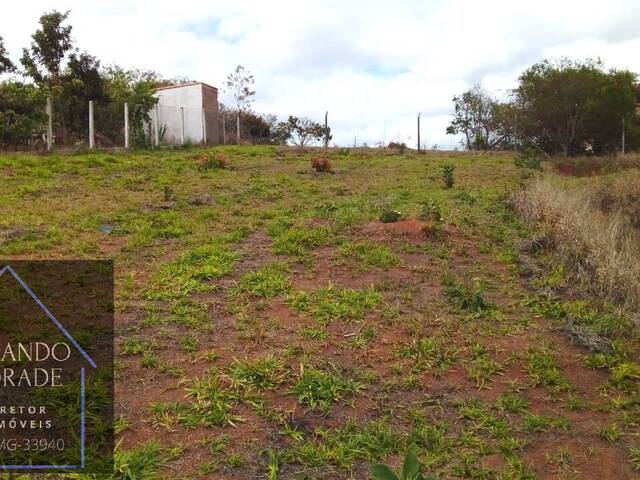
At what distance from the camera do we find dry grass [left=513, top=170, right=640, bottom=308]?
4547 mm

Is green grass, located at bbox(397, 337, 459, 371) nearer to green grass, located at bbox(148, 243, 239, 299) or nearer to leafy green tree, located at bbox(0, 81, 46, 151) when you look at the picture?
green grass, located at bbox(148, 243, 239, 299)

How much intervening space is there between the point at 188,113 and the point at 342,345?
15.3m

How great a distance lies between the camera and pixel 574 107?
2072cm

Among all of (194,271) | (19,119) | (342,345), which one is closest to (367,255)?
(194,271)

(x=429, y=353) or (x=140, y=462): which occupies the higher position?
(x=429, y=353)

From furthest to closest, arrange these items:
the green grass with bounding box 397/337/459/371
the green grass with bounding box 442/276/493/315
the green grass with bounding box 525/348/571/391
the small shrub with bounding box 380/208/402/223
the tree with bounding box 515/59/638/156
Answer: the tree with bounding box 515/59/638/156, the small shrub with bounding box 380/208/402/223, the green grass with bounding box 442/276/493/315, the green grass with bounding box 397/337/459/371, the green grass with bounding box 525/348/571/391

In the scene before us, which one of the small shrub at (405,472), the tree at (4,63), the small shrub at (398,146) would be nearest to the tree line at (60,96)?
the tree at (4,63)

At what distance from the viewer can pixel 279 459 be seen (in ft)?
8.28

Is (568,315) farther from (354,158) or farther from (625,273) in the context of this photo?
(354,158)

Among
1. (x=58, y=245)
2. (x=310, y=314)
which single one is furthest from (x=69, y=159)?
(x=310, y=314)

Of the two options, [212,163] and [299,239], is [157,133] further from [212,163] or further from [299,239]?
[299,239]

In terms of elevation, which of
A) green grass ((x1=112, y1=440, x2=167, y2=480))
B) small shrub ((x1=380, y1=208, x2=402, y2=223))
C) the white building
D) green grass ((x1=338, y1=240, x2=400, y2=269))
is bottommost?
green grass ((x1=112, y1=440, x2=167, y2=480))

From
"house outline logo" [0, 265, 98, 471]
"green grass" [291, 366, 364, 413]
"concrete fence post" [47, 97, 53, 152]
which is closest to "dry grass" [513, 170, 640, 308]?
"green grass" [291, 366, 364, 413]

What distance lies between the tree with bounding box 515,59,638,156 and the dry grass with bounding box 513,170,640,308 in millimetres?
13099
